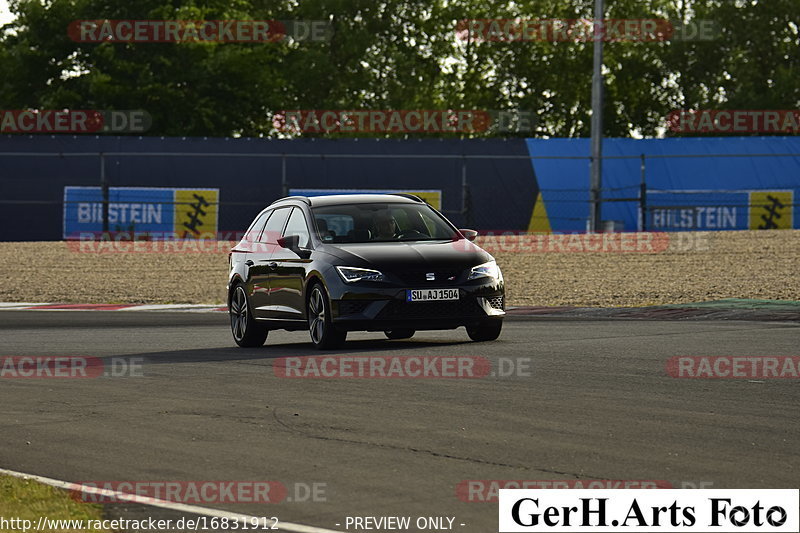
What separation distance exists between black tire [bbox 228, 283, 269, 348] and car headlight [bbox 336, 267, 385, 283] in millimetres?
1868

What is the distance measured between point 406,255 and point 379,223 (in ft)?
2.95

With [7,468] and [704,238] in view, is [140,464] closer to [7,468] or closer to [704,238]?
[7,468]

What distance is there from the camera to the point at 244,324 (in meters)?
15.7

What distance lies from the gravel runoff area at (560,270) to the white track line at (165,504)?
577 inches

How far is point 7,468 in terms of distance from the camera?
803 centimetres

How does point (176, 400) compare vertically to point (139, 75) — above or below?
below

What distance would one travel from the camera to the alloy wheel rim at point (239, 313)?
1573 centimetres

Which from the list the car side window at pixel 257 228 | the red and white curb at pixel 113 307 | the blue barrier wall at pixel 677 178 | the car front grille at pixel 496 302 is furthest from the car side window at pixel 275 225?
the blue barrier wall at pixel 677 178

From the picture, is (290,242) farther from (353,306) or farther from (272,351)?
(353,306)

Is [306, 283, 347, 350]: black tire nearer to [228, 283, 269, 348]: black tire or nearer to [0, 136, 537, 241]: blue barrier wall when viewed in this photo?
[228, 283, 269, 348]: black tire

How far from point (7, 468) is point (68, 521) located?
1.62 m

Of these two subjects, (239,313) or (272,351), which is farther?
(239,313)

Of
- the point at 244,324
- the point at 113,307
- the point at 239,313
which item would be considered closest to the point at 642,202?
the point at 113,307

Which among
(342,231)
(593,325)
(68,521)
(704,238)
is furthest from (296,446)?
(704,238)
